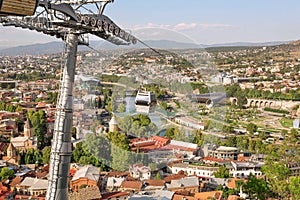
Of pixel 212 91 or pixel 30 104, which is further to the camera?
pixel 30 104

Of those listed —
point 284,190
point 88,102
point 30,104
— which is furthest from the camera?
point 30,104

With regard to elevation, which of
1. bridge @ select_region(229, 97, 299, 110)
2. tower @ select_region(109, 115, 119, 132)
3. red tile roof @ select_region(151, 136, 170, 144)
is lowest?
bridge @ select_region(229, 97, 299, 110)

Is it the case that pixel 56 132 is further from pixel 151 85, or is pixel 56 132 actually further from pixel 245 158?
pixel 245 158

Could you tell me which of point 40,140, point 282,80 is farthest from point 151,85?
point 282,80

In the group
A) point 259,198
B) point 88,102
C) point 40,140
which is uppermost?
point 88,102

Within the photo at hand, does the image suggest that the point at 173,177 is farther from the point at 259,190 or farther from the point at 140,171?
the point at 259,190

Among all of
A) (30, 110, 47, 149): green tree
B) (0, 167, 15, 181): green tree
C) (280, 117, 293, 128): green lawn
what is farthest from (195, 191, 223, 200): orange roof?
(280, 117, 293, 128): green lawn

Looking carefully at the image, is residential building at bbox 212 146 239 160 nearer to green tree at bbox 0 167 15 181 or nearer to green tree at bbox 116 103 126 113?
green tree at bbox 0 167 15 181
